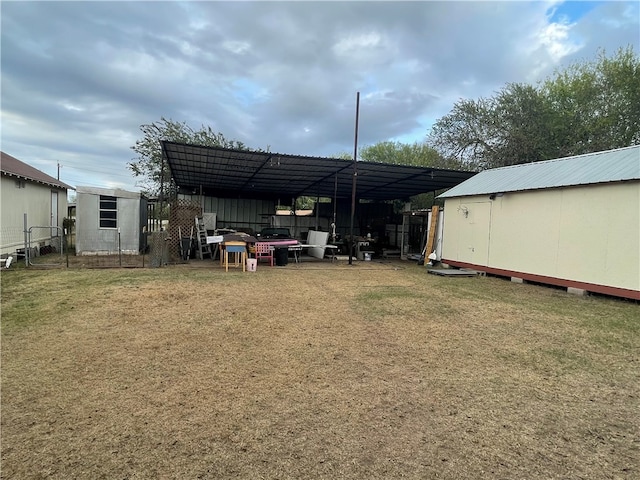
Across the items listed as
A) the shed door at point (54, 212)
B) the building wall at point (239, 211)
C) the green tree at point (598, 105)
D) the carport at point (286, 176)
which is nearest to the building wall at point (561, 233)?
the carport at point (286, 176)

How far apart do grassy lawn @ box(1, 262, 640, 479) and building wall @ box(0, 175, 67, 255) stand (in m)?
6.16

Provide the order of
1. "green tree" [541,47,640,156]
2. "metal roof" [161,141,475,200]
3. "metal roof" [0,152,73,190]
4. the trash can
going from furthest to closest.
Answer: "green tree" [541,47,640,156], "metal roof" [161,141,475,200], the trash can, "metal roof" [0,152,73,190]

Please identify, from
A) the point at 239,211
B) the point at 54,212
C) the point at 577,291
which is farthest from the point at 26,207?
the point at 577,291

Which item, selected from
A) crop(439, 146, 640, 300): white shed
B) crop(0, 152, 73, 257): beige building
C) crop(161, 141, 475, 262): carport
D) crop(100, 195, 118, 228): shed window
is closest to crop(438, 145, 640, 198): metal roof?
crop(439, 146, 640, 300): white shed

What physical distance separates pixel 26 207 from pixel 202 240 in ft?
19.3

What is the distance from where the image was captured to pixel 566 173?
30.8ft

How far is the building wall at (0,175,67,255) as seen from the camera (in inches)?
420

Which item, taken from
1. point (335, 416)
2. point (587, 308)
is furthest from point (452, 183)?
point (335, 416)

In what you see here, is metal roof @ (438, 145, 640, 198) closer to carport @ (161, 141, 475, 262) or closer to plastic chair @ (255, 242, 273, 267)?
carport @ (161, 141, 475, 262)

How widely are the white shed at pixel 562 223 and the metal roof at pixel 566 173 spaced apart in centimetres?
2

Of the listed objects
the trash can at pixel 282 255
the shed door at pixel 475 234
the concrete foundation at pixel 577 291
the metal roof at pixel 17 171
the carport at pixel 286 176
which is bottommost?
the concrete foundation at pixel 577 291

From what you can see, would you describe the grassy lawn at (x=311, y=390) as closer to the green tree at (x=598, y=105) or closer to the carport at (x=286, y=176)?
the carport at (x=286, y=176)

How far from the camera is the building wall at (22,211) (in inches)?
420

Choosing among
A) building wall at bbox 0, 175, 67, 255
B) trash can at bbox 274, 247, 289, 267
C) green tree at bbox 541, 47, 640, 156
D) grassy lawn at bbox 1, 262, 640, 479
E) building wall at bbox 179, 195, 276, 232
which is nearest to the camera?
grassy lawn at bbox 1, 262, 640, 479
